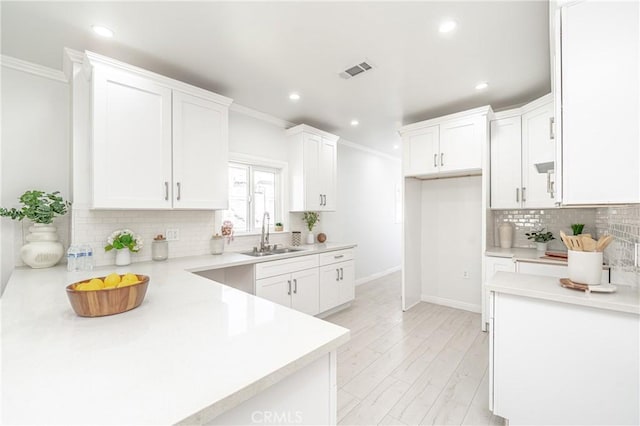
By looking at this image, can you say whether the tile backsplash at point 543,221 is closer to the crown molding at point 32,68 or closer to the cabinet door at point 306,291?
the cabinet door at point 306,291

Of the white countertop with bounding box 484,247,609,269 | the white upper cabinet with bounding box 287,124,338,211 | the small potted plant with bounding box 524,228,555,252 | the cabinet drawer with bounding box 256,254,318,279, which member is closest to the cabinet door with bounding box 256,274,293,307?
the cabinet drawer with bounding box 256,254,318,279

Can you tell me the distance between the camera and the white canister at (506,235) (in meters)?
3.49

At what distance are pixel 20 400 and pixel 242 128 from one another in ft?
10.4

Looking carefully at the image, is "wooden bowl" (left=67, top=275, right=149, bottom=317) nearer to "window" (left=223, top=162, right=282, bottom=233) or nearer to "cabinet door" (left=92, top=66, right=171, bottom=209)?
"cabinet door" (left=92, top=66, right=171, bottom=209)

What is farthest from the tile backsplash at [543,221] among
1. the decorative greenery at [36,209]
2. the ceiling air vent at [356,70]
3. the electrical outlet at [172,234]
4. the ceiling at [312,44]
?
the decorative greenery at [36,209]

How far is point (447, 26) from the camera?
1999mm

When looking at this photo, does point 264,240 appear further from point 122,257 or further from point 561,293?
point 561,293

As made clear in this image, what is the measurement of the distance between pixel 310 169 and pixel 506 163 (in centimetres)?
239

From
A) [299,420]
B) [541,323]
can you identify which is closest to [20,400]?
[299,420]

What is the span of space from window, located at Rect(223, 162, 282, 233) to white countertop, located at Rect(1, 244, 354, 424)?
2.07m

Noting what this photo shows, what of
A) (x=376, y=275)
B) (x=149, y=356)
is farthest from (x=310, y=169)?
(x=149, y=356)

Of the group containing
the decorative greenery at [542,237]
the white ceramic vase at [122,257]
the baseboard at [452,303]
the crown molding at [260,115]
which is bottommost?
the baseboard at [452,303]

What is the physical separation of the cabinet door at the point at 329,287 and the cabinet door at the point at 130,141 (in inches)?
76.5

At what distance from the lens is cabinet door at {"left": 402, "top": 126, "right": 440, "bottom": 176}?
11.7 feet
